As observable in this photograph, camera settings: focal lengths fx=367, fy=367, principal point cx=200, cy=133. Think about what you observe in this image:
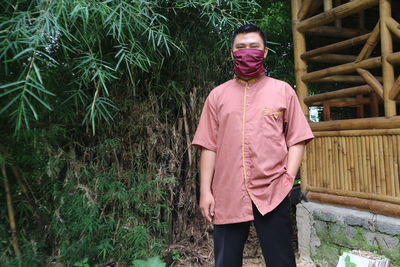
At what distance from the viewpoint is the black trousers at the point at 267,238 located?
1.66 m

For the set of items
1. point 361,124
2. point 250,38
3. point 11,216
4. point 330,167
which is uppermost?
point 250,38

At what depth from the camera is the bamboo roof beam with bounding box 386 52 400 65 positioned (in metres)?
2.66

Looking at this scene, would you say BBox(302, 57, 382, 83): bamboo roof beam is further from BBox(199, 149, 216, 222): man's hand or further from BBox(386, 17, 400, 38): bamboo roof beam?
BBox(199, 149, 216, 222): man's hand

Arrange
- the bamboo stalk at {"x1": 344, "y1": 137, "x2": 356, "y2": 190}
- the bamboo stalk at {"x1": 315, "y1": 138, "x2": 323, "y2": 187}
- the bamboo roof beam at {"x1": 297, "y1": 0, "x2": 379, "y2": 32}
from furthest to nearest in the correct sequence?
the bamboo stalk at {"x1": 315, "y1": 138, "x2": 323, "y2": 187}
the bamboo stalk at {"x1": 344, "y1": 137, "x2": 356, "y2": 190}
the bamboo roof beam at {"x1": 297, "y1": 0, "x2": 379, "y2": 32}

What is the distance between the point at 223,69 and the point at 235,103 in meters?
2.13

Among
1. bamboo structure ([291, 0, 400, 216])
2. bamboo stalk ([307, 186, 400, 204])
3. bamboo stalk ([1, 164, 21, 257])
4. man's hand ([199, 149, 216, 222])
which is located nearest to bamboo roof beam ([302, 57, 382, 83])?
bamboo structure ([291, 0, 400, 216])

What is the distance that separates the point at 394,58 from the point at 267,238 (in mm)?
1830

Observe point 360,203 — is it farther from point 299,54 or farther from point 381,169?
point 299,54

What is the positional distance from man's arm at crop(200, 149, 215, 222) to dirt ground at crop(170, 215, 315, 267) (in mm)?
1812

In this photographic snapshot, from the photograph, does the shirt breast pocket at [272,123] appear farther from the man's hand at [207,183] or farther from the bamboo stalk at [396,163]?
the bamboo stalk at [396,163]

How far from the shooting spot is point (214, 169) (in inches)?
71.2

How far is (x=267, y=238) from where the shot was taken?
5.46 ft

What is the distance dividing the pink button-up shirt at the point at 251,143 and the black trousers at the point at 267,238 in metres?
0.05

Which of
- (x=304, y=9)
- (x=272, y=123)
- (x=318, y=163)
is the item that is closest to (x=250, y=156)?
(x=272, y=123)
